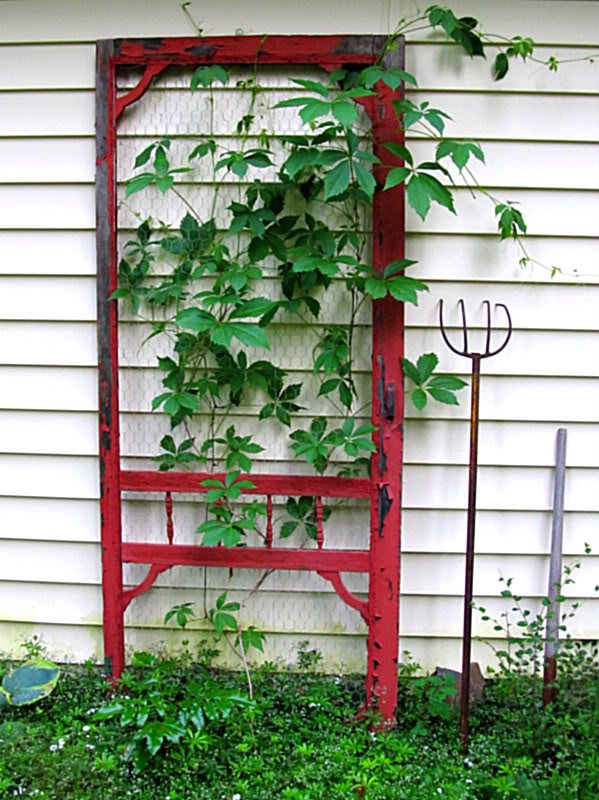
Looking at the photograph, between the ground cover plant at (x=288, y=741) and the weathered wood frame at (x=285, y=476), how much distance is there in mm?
144

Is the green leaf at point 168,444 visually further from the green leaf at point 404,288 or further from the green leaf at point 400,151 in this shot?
the green leaf at point 400,151

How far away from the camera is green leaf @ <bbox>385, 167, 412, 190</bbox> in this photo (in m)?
1.95

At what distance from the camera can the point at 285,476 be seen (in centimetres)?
228

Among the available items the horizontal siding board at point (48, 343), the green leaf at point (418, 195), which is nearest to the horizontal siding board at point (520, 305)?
the green leaf at point (418, 195)

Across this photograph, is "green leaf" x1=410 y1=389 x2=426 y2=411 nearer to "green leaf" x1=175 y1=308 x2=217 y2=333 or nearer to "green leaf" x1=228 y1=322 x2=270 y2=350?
"green leaf" x1=228 y1=322 x2=270 y2=350

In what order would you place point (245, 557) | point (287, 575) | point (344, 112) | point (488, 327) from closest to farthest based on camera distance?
point (344, 112)
point (488, 327)
point (245, 557)
point (287, 575)

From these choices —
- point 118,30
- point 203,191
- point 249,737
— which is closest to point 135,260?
point 203,191

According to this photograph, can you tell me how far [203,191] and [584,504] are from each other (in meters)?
1.65

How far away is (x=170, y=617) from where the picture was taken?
7.72 feet

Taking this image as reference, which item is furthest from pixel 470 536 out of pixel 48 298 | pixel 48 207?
pixel 48 207

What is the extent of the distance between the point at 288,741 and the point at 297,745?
0.15 ft

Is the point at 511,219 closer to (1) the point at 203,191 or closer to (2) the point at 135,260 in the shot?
(1) the point at 203,191

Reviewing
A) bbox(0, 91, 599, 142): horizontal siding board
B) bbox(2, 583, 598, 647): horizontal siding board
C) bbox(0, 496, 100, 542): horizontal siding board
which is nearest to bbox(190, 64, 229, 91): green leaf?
bbox(0, 91, 599, 142): horizontal siding board

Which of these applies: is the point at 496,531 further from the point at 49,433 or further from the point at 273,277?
the point at 49,433
